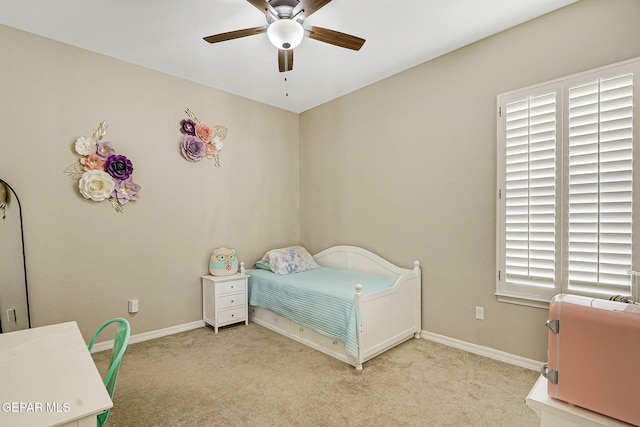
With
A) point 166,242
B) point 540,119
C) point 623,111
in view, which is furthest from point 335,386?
point 623,111

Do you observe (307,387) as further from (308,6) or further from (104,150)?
(104,150)

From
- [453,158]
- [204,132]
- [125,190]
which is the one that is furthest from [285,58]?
[125,190]

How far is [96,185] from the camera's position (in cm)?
280

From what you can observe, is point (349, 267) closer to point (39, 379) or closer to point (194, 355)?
point (194, 355)

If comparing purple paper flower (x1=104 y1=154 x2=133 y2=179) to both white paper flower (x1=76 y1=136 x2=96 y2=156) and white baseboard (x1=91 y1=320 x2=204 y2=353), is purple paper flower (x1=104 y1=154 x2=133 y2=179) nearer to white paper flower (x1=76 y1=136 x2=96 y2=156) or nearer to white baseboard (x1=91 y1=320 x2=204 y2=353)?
white paper flower (x1=76 y1=136 x2=96 y2=156)

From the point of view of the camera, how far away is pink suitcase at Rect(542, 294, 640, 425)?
941 mm

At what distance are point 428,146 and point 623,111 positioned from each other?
4.46 feet

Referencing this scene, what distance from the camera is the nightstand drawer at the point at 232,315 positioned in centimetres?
330

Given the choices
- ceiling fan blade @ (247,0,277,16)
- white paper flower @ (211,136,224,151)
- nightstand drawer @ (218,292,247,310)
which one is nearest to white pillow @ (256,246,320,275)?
nightstand drawer @ (218,292,247,310)

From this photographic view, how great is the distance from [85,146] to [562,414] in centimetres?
356

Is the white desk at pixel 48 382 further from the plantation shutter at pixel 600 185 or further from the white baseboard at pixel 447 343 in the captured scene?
the plantation shutter at pixel 600 185

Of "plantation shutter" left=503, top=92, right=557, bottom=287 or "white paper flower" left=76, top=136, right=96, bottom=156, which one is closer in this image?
"plantation shutter" left=503, top=92, right=557, bottom=287

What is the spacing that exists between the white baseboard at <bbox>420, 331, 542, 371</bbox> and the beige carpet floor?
0.18 feet

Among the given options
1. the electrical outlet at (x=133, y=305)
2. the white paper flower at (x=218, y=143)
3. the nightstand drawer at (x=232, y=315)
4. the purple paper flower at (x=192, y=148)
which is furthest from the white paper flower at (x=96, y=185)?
the nightstand drawer at (x=232, y=315)
